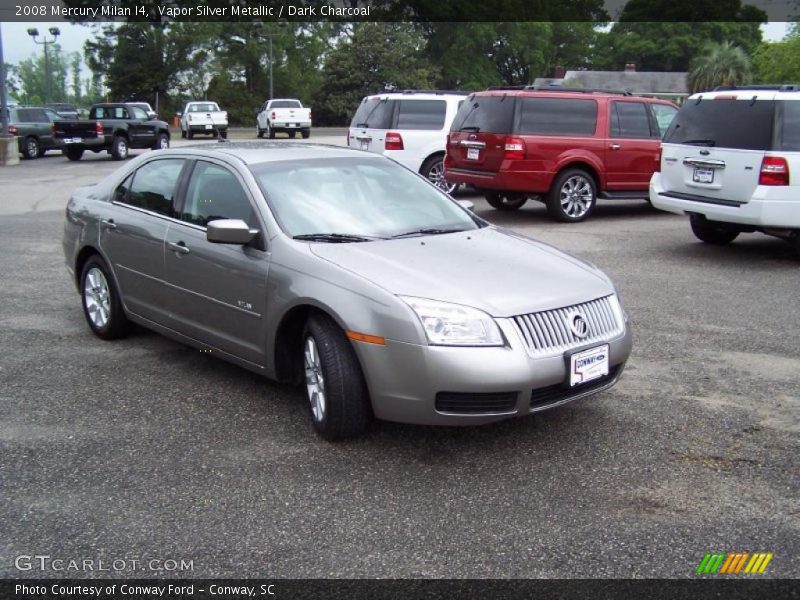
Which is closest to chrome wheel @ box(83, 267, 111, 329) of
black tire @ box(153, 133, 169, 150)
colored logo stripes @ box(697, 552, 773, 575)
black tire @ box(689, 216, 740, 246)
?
colored logo stripes @ box(697, 552, 773, 575)

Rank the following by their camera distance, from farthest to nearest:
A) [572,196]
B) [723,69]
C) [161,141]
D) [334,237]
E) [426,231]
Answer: [723,69] < [161,141] < [572,196] < [426,231] < [334,237]

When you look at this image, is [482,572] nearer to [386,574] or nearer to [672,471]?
[386,574]

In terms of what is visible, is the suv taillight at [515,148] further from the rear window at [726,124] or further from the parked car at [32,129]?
the parked car at [32,129]

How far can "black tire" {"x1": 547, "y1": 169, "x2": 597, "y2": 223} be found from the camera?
41.9 feet

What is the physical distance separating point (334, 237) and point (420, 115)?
10917 millimetres

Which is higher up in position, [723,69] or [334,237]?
[723,69]

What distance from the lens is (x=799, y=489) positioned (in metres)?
4.02

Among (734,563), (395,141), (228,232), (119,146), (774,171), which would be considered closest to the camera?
(734,563)

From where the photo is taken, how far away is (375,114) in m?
15.7

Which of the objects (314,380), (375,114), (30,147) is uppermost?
(375,114)

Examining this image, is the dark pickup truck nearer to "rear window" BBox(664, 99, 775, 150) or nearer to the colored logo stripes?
"rear window" BBox(664, 99, 775, 150)

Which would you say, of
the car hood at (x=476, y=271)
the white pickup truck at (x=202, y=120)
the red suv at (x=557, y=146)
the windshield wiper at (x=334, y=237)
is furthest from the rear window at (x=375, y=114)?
the white pickup truck at (x=202, y=120)

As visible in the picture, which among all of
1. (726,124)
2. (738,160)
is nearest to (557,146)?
(726,124)

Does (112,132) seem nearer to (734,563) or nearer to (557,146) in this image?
(557,146)
